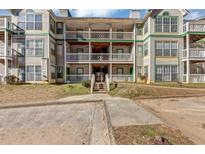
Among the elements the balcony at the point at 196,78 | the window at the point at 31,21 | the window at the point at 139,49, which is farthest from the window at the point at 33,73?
the balcony at the point at 196,78

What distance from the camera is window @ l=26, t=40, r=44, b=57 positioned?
75.9 ft

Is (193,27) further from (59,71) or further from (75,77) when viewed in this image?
(59,71)

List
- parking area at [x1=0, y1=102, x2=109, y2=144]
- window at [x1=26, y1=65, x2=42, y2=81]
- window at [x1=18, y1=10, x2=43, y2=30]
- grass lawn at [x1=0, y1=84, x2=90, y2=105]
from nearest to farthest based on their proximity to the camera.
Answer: parking area at [x1=0, y1=102, x2=109, y2=144]
grass lawn at [x1=0, y1=84, x2=90, y2=105]
window at [x1=18, y1=10, x2=43, y2=30]
window at [x1=26, y1=65, x2=42, y2=81]

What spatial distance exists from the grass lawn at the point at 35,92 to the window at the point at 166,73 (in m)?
9.95

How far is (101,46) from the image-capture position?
29031 mm

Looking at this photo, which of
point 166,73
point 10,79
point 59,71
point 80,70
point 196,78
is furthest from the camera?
point 80,70

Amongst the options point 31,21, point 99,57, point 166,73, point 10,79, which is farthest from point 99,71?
point 10,79

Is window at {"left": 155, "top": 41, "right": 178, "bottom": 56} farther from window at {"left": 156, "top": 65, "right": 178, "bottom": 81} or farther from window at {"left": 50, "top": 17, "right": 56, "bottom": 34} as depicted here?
window at {"left": 50, "top": 17, "right": 56, "bottom": 34}

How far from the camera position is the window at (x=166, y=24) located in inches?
948

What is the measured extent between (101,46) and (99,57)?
315 cm

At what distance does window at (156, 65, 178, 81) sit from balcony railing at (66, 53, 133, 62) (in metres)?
4.28

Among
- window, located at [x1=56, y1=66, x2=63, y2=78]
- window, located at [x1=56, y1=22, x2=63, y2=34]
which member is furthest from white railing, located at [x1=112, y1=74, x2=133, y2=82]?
window, located at [x1=56, y1=22, x2=63, y2=34]
